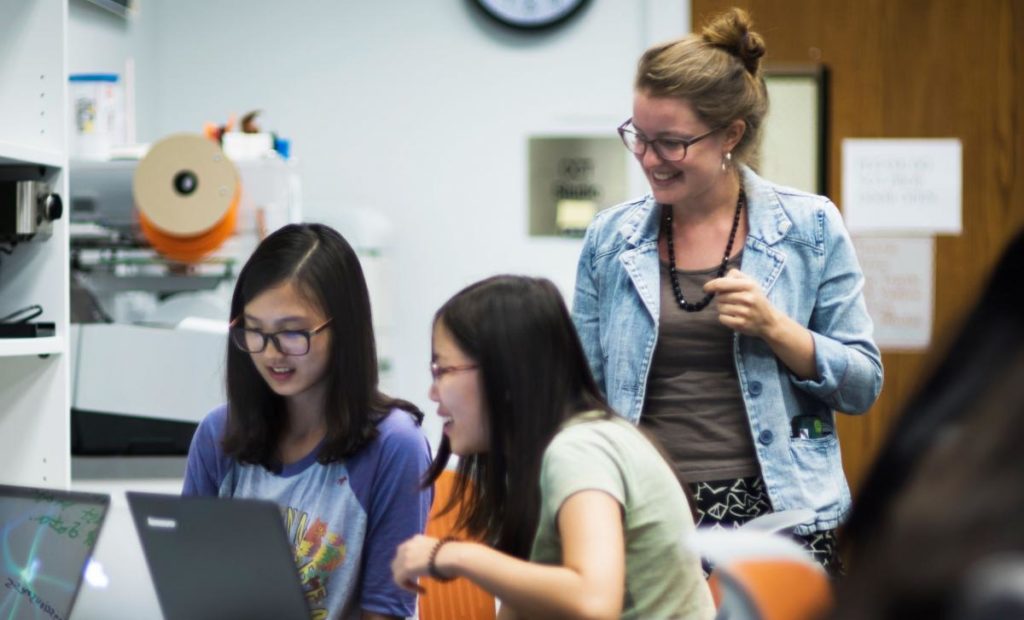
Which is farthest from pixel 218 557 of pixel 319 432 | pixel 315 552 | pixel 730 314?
pixel 730 314

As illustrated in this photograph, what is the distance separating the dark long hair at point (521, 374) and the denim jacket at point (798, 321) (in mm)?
393

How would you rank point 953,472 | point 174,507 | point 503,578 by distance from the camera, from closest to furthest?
point 953,472
point 503,578
point 174,507

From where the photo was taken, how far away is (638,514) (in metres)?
1.15

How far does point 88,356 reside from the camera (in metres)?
2.32

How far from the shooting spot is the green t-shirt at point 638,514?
3.66 ft

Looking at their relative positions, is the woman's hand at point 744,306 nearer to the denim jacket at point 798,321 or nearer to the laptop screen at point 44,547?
the denim jacket at point 798,321

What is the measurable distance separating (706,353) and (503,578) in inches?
26.1

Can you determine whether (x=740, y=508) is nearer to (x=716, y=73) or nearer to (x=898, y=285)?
(x=716, y=73)

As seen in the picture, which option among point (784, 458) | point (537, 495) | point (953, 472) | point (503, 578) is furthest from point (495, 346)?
point (953, 472)

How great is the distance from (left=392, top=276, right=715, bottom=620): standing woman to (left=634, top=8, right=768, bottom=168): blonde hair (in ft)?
1.52

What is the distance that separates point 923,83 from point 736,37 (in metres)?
2.01

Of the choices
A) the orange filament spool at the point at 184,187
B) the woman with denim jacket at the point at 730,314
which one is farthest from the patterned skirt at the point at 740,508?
the orange filament spool at the point at 184,187

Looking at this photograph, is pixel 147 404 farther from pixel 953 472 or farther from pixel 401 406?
pixel 953 472

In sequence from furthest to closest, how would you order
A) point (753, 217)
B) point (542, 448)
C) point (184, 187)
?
point (184, 187)
point (753, 217)
point (542, 448)
